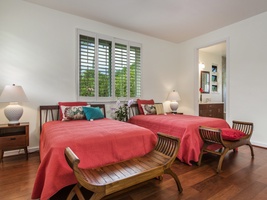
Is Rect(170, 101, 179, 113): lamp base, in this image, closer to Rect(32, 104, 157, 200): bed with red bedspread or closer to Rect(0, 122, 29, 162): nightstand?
Rect(32, 104, 157, 200): bed with red bedspread

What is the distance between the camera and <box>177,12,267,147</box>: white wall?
3299 millimetres

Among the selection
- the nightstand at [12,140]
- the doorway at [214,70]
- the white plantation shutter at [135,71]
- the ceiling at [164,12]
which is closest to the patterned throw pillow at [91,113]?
the nightstand at [12,140]

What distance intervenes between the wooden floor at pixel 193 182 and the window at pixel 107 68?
1.78 meters

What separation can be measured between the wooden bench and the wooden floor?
212mm

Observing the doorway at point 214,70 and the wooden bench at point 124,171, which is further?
the doorway at point 214,70

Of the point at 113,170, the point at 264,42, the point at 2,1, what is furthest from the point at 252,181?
the point at 2,1

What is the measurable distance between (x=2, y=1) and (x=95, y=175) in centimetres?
335

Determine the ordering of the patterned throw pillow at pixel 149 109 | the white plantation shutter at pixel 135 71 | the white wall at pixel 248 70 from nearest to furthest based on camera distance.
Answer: the white wall at pixel 248 70 → the patterned throw pillow at pixel 149 109 → the white plantation shutter at pixel 135 71

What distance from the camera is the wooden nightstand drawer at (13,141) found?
2.42m

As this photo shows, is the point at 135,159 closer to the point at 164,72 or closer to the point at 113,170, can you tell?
the point at 113,170

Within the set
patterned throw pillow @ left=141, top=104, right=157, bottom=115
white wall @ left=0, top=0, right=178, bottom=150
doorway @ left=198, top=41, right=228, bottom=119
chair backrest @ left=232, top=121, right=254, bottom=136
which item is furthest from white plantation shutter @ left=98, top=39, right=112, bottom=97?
doorway @ left=198, top=41, right=228, bottom=119

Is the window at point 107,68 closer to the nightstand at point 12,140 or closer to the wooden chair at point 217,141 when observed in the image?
the nightstand at point 12,140

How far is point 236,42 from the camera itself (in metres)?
3.71

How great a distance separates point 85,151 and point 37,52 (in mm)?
2419
